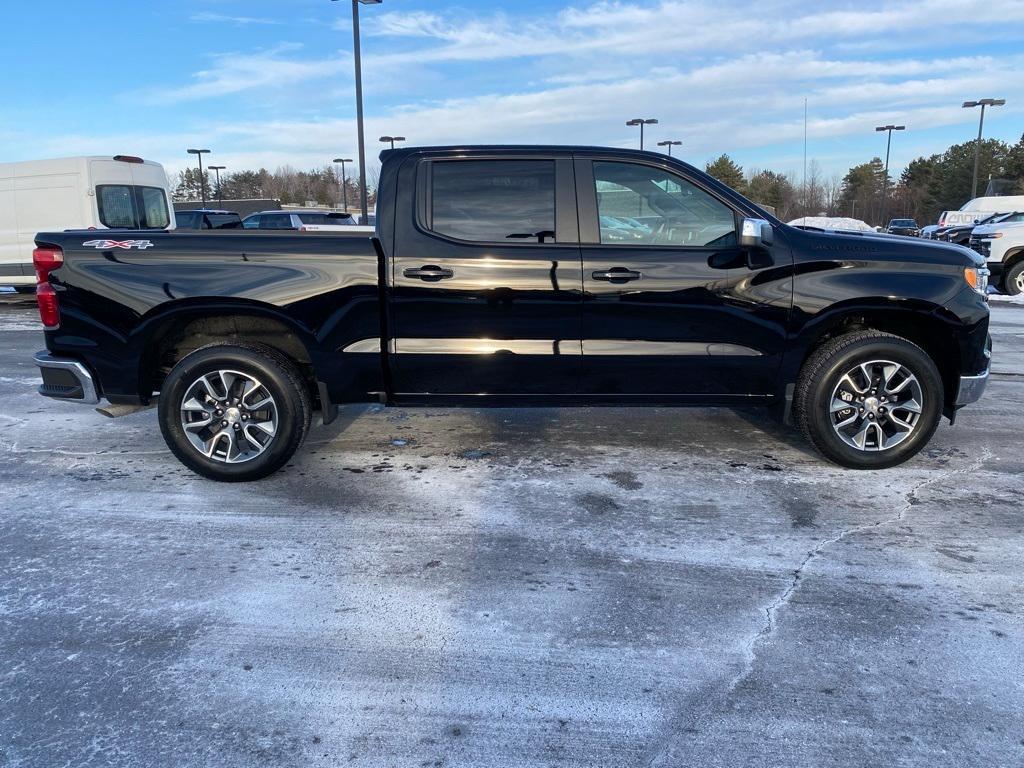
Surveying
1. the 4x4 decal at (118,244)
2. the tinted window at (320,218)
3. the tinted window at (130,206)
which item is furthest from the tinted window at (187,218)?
the 4x4 decal at (118,244)

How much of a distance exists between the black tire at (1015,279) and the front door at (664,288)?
14.0 m

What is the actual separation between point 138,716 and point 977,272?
4.89 metres

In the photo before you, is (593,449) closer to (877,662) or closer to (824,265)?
(824,265)

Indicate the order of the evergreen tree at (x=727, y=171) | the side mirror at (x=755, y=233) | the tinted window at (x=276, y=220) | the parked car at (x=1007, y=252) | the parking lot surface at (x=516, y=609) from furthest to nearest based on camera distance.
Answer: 1. the evergreen tree at (x=727, y=171)
2. the tinted window at (x=276, y=220)
3. the parked car at (x=1007, y=252)
4. the side mirror at (x=755, y=233)
5. the parking lot surface at (x=516, y=609)

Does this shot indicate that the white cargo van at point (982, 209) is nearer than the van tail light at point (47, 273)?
No

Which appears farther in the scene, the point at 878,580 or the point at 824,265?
the point at 824,265

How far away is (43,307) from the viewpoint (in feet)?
14.7

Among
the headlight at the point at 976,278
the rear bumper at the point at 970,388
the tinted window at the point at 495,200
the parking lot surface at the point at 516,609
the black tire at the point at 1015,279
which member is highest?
the tinted window at the point at 495,200

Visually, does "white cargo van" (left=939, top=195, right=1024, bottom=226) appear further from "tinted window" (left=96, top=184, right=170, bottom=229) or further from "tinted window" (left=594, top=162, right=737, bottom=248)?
"tinted window" (left=594, top=162, right=737, bottom=248)

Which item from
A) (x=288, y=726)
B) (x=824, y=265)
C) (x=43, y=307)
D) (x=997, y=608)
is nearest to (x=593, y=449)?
Result: (x=824, y=265)

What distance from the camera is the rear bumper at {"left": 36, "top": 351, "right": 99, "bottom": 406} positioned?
4.53m

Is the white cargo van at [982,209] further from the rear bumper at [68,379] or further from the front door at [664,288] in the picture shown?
the rear bumper at [68,379]

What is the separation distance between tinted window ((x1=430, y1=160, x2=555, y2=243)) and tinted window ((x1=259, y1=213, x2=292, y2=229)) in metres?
16.7

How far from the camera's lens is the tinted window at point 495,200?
451cm
